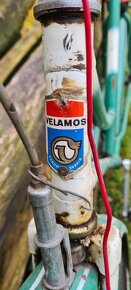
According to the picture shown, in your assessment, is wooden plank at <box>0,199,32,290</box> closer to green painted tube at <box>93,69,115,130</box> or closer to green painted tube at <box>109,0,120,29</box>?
green painted tube at <box>93,69,115,130</box>

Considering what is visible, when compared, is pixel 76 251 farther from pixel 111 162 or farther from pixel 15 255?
pixel 111 162

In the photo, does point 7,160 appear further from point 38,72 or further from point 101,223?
point 38,72

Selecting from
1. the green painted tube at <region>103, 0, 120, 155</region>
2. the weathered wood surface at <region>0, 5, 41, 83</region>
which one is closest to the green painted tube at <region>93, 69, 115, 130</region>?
the green painted tube at <region>103, 0, 120, 155</region>

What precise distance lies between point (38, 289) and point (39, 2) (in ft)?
1.63

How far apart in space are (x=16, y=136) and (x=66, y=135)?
43 cm

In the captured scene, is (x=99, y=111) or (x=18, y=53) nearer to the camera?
(x=99, y=111)

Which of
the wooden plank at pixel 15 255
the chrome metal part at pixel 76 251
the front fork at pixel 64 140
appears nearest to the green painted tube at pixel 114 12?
the wooden plank at pixel 15 255

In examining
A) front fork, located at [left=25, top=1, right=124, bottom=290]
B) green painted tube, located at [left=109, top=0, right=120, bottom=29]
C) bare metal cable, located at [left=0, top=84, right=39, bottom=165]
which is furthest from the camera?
green painted tube, located at [left=109, top=0, right=120, bottom=29]

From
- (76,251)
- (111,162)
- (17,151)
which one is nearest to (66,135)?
(76,251)

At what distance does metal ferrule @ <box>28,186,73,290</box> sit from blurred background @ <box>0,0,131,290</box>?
0.23 meters

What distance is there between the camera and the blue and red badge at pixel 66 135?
2.14 ft

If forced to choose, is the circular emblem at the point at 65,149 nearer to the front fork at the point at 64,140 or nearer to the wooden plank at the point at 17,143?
the front fork at the point at 64,140

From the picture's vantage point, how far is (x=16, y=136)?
1.08 meters

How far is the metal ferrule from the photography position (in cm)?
61
